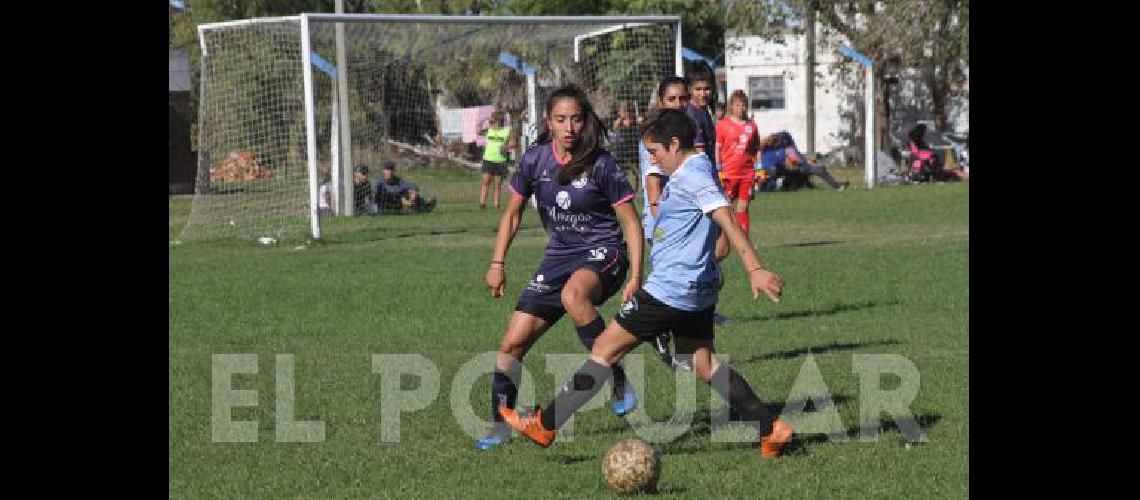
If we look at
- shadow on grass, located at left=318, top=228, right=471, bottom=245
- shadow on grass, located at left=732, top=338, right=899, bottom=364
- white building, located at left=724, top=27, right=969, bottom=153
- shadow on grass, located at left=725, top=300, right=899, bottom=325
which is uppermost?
white building, located at left=724, top=27, right=969, bottom=153

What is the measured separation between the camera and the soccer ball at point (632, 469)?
7508 millimetres

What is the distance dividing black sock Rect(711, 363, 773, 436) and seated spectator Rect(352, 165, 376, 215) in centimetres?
1996

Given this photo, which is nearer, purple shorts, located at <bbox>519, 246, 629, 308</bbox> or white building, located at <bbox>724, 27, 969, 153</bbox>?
purple shorts, located at <bbox>519, 246, 629, 308</bbox>

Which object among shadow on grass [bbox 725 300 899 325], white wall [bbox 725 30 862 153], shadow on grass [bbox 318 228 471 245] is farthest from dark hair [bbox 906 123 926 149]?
shadow on grass [bbox 725 300 899 325]

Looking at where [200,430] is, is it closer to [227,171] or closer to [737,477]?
[737,477]

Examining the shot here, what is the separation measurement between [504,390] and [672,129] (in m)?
1.75

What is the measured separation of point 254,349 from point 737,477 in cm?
568

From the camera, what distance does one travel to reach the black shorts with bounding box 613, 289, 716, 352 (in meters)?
8.09

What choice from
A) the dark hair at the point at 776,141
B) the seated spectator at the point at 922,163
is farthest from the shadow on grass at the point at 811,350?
the seated spectator at the point at 922,163

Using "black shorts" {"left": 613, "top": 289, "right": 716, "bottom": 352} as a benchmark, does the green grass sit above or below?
below

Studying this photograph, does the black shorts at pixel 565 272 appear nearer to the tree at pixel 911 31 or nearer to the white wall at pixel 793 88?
the tree at pixel 911 31

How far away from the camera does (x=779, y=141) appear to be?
3706 centimetres

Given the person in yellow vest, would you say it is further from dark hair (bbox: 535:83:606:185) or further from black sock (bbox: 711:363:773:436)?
black sock (bbox: 711:363:773:436)
